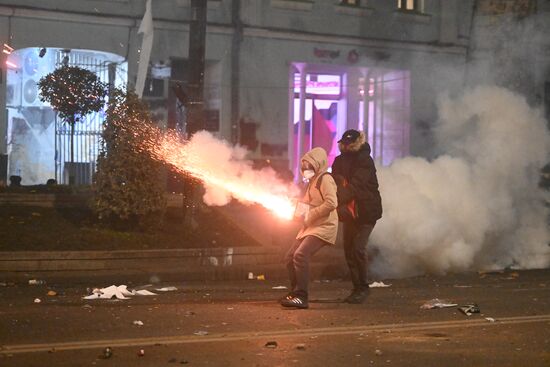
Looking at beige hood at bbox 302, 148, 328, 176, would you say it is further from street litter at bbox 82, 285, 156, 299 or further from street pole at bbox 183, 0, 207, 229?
street pole at bbox 183, 0, 207, 229

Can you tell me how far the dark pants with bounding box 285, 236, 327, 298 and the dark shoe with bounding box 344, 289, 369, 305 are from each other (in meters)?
0.77

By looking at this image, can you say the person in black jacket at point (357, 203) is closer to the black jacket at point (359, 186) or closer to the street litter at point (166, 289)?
the black jacket at point (359, 186)

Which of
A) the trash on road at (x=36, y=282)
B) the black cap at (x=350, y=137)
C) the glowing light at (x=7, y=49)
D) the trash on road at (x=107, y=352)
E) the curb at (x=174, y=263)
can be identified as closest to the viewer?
the trash on road at (x=107, y=352)

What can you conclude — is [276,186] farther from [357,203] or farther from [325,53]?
[325,53]

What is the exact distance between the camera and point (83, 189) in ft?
53.6

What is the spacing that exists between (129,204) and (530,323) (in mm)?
7137

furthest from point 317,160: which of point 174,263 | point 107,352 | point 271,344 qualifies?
point 174,263

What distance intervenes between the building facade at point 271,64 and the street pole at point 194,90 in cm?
568

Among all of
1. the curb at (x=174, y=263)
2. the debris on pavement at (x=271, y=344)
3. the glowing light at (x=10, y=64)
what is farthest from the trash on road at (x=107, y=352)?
the glowing light at (x=10, y=64)

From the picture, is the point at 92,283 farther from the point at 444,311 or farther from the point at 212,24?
the point at 212,24

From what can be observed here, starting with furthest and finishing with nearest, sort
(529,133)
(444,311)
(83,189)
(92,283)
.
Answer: (83,189), (529,133), (92,283), (444,311)

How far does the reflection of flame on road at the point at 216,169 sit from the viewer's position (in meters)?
11.9

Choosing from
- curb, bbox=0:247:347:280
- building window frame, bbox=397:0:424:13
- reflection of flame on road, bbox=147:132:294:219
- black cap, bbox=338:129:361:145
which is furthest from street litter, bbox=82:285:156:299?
building window frame, bbox=397:0:424:13

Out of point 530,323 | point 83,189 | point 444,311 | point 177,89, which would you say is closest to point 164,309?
point 444,311
